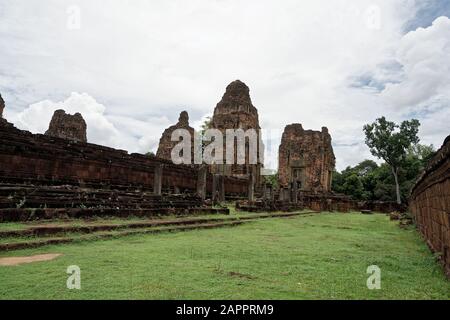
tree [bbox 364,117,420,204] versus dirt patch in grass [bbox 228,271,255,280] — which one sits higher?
tree [bbox 364,117,420,204]

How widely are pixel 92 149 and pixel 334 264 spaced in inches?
483

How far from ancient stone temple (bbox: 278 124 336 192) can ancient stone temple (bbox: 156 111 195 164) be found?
416 inches

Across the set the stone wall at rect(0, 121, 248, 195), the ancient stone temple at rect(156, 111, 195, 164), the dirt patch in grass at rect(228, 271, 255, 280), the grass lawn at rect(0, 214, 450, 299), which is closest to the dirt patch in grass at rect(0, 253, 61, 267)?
the grass lawn at rect(0, 214, 450, 299)

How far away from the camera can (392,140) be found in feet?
127

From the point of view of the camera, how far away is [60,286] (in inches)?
127

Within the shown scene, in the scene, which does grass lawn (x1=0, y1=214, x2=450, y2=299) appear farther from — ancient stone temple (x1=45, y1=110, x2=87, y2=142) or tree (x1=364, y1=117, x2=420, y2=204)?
tree (x1=364, y1=117, x2=420, y2=204)

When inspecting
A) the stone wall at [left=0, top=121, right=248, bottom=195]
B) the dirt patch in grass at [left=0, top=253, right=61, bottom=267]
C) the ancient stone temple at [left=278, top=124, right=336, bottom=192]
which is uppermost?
the ancient stone temple at [left=278, top=124, right=336, bottom=192]

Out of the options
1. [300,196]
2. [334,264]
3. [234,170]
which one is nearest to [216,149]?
[234,170]

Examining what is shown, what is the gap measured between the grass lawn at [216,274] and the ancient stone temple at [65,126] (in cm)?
2165

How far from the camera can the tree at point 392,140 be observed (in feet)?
127

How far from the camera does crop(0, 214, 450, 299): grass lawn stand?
3.14 meters

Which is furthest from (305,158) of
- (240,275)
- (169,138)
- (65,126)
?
(240,275)

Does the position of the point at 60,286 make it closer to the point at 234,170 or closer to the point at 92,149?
the point at 92,149
